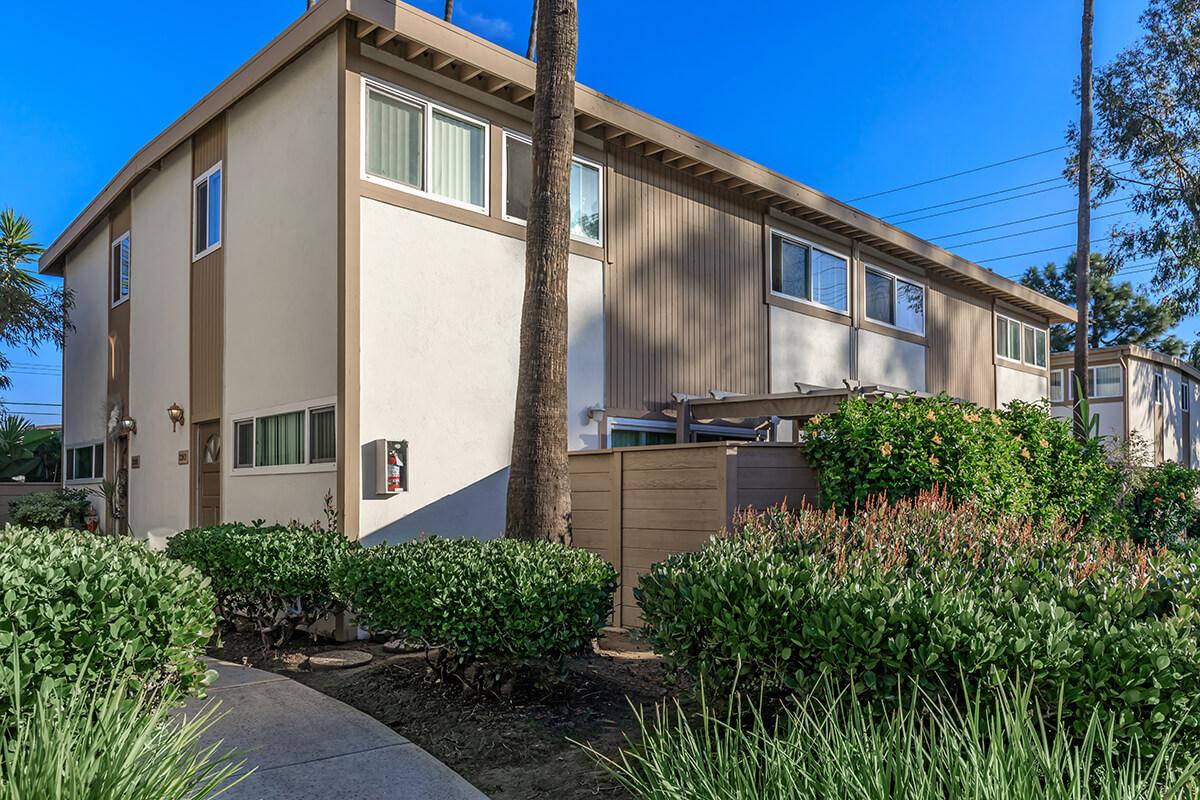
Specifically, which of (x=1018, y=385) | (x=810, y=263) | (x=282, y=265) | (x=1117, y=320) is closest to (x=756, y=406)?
(x=810, y=263)

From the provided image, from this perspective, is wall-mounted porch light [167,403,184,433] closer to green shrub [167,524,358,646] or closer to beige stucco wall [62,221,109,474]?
beige stucco wall [62,221,109,474]

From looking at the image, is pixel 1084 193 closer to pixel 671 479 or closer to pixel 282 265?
pixel 671 479

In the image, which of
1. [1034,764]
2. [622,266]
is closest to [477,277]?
[622,266]

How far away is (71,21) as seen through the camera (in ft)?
63.7

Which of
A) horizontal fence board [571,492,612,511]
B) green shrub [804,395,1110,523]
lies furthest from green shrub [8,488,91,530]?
green shrub [804,395,1110,523]

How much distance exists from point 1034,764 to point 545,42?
6.54 meters

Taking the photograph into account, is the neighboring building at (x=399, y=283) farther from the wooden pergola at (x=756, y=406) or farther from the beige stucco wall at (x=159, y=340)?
the wooden pergola at (x=756, y=406)

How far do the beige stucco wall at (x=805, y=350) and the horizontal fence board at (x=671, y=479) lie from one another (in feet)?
18.8

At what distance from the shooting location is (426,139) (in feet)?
30.2

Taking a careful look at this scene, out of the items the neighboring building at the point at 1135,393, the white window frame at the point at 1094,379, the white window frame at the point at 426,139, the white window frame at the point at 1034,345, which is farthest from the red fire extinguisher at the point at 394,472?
the white window frame at the point at 1094,379

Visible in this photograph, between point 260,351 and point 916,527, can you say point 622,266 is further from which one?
point 916,527

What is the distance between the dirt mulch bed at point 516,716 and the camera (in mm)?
4539

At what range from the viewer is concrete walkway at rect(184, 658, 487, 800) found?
435 cm

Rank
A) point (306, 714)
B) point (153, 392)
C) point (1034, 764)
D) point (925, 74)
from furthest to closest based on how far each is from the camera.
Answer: point (925, 74)
point (153, 392)
point (306, 714)
point (1034, 764)
